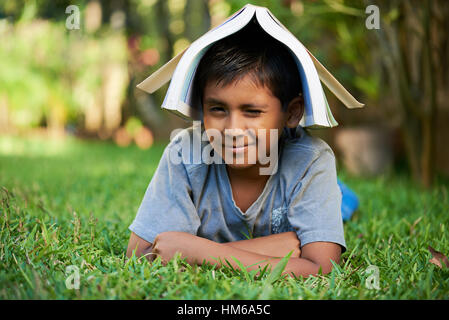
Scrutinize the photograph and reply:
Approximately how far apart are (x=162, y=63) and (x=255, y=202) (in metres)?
8.63

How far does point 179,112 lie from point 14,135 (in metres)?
10.0

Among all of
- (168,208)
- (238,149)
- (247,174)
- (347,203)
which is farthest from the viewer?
(347,203)

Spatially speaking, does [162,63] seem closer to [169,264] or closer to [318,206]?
[318,206]

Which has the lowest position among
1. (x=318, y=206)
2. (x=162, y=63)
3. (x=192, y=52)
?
(x=318, y=206)

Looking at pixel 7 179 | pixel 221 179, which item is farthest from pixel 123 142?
pixel 221 179

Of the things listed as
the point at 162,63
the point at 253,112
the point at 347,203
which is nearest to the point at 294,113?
the point at 253,112

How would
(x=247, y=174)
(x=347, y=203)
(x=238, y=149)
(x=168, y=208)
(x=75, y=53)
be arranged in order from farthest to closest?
1. (x=75, y=53)
2. (x=347, y=203)
3. (x=247, y=174)
4. (x=168, y=208)
5. (x=238, y=149)

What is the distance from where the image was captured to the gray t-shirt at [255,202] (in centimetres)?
192

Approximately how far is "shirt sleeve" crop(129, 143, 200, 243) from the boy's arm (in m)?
0.09

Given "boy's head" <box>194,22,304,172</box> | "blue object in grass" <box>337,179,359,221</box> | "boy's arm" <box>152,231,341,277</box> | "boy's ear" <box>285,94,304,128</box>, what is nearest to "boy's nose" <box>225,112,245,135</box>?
"boy's head" <box>194,22,304,172</box>

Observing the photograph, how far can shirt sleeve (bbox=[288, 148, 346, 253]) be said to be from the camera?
1.86 meters

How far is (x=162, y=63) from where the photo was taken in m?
10.2

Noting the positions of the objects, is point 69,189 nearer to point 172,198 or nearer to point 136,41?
point 172,198

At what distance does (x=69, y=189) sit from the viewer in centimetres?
369
